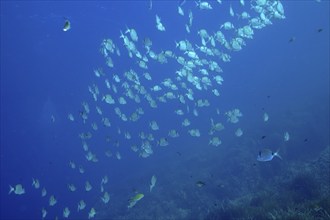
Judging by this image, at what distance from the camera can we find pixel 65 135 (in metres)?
125

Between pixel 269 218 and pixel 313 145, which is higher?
pixel 313 145

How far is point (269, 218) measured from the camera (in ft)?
30.9

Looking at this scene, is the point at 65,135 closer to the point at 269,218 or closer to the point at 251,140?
the point at 251,140

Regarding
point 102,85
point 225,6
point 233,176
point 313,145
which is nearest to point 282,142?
point 313,145

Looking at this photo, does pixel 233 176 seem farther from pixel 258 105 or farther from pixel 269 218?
pixel 258 105

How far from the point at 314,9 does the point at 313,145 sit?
138768 mm

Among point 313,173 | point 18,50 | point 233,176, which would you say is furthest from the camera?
point 18,50

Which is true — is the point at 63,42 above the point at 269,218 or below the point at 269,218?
above

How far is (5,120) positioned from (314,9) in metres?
133

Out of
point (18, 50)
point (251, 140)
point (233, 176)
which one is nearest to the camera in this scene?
point (233, 176)

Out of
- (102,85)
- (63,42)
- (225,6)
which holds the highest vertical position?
(225,6)

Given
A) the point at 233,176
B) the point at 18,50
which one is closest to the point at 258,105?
the point at 233,176

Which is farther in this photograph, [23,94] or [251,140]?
[23,94]

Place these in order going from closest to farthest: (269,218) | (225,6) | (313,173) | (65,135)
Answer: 1. (269,218)
2. (313,173)
3. (225,6)
4. (65,135)
